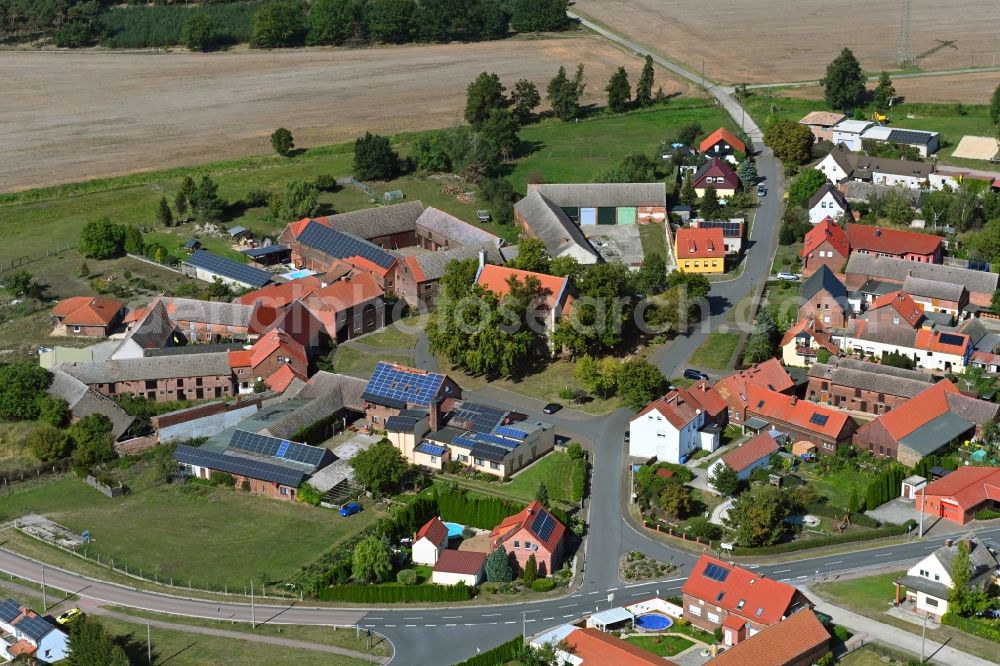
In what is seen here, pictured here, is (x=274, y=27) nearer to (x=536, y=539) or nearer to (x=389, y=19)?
(x=389, y=19)

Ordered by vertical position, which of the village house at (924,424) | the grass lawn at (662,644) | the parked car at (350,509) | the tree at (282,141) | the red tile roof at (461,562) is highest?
the tree at (282,141)

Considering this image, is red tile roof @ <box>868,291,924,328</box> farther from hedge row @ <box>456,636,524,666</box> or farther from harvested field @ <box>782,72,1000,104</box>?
harvested field @ <box>782,72,1000,104</box>

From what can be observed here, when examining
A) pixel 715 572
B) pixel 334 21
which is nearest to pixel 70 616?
pixel 715 572

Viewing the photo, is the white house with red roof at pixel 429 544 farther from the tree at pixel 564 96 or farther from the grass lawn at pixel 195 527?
the tree at pixel 564 96

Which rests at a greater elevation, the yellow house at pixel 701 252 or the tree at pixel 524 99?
the tree at pixel 524 99

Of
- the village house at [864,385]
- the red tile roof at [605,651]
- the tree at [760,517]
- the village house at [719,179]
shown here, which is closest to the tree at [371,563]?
the red tile roof at [605,651]

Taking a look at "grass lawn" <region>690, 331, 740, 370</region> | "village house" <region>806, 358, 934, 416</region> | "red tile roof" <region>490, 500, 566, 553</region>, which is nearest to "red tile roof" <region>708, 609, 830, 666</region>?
"red tile roof" <region>490, 500, 566, 553</region>
